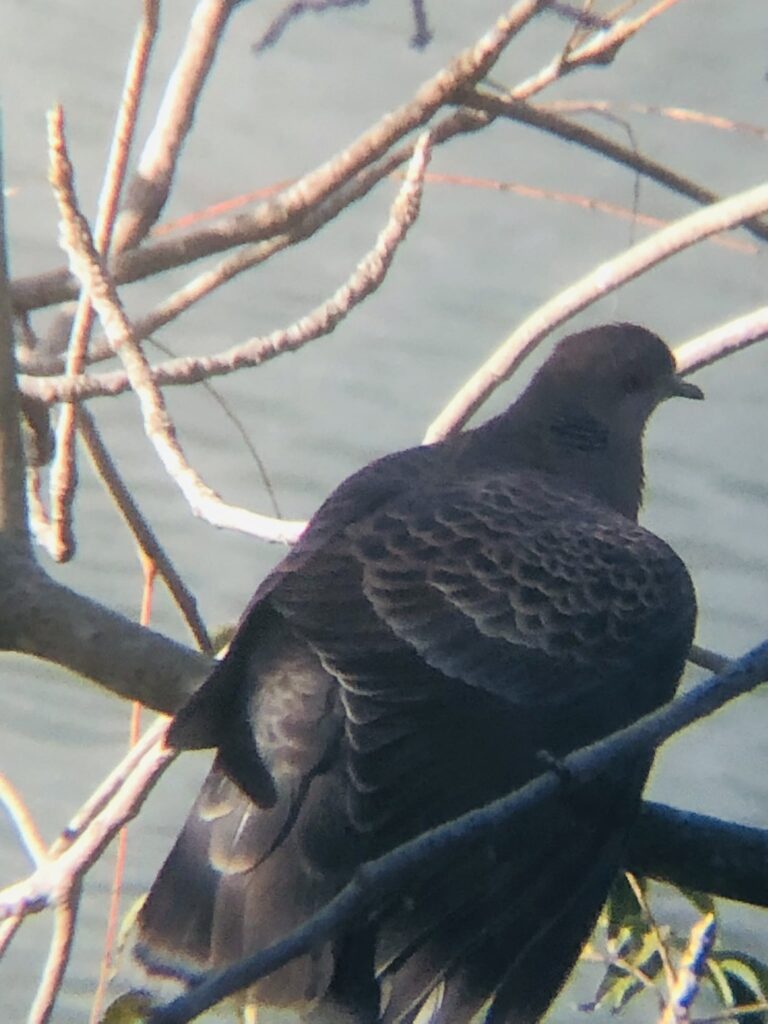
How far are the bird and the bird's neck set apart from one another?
29cm

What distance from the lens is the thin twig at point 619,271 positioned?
1.90 m

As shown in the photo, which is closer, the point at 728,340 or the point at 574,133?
the point at 728,340

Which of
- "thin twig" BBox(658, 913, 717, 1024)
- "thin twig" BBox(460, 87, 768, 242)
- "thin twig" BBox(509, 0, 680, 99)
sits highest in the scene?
"thin twig" BBox(509, 0, 680, 99)

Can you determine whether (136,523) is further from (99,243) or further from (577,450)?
(577,450)

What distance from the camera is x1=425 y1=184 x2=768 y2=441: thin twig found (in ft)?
6.23

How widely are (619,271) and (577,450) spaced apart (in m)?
0.48

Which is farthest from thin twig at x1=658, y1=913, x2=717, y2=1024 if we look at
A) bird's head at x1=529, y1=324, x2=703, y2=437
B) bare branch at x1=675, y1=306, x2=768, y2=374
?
bird's head at x1=529, y1=324, x2=703, y2=437

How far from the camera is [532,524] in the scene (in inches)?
78.7

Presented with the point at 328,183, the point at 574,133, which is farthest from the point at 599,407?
the point at 328,183

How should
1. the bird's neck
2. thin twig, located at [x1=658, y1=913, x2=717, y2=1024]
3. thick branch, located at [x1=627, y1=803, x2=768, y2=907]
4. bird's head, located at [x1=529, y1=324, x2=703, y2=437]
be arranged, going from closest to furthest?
thin twig, located at [x1=658, y1=913, x2=717, y2=1024], thick branch, located at [x1=627, y1=803, x2=768, y2=907], the bird's neck, bird's head, located at [x1=529, y1=324, x2=703, y2=437]

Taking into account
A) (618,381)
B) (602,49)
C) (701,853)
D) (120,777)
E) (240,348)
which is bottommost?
(120,777)

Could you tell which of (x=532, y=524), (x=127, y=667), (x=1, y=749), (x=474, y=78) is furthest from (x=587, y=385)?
(x=1, y=749)

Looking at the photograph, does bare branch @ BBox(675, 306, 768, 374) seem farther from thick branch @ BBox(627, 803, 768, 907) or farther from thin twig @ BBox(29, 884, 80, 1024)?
thin twig @ BBox(29, 884, 80, 1024)

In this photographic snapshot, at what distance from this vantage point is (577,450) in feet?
7.96
